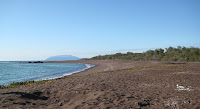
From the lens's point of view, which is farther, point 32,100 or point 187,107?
point 32,100

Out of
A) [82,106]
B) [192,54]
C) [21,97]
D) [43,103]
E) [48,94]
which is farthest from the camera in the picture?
[192,54]

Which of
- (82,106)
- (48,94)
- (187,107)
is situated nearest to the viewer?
(187,107)

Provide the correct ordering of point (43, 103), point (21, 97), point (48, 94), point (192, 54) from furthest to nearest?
point (192, 54) < point (48, 94) < point (21, 97) < point (43, 103)

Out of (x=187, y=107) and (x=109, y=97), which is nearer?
(x=187, y=107)

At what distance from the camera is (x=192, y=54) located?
43.2 m

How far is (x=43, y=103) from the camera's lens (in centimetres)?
667

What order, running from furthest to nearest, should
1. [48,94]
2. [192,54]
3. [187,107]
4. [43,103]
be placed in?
[192,54]
[48,94]
[43,103]
[187,107]

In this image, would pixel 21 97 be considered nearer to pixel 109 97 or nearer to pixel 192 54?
pixel 109 97

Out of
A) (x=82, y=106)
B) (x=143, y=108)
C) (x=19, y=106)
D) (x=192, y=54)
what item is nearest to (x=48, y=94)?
(x=19, y=106)

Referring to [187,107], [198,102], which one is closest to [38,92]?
[187,107]

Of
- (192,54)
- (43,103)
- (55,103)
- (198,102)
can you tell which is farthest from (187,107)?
(192,54)

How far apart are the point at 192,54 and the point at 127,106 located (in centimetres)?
4618

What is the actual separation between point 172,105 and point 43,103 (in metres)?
5.60

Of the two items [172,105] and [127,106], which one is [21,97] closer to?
[127,106]
